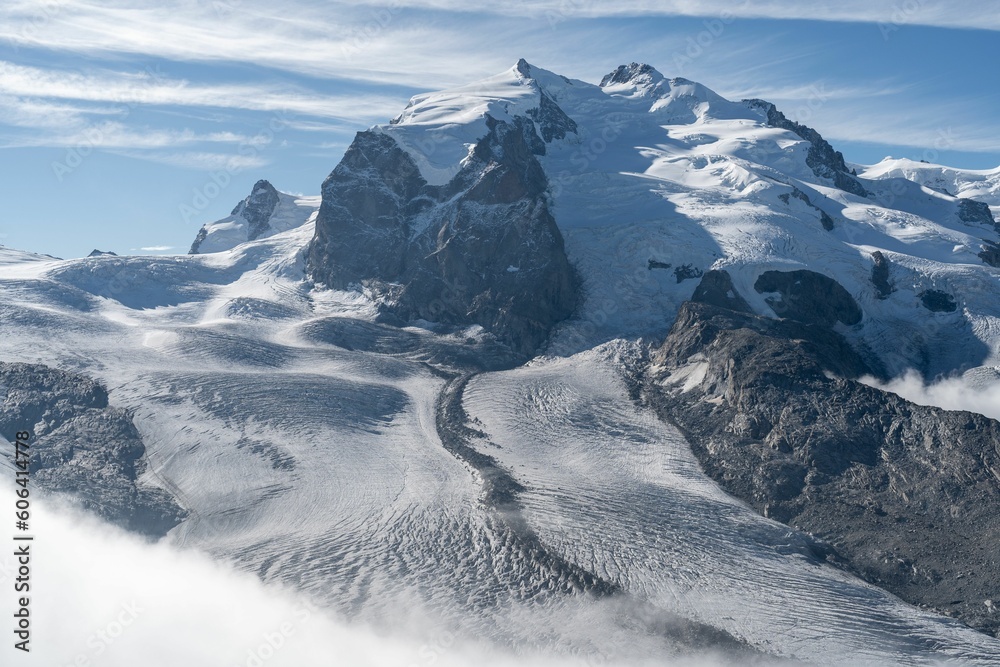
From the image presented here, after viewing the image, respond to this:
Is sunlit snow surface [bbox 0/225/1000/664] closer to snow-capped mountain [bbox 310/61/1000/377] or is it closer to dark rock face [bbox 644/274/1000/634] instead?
dark rock face [bbox 644/274/1000/634]

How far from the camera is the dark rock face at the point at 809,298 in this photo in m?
146

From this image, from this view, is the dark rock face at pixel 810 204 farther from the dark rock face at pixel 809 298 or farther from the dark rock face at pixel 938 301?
the dark rock face at pixel 809 298

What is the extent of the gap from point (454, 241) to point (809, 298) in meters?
51.3

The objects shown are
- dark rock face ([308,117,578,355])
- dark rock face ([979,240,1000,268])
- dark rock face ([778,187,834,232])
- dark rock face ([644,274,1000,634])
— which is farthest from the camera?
dark rock face ([778,187,834,232])

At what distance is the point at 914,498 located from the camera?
320ft

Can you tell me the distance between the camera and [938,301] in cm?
15000

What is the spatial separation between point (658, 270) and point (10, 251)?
365ft

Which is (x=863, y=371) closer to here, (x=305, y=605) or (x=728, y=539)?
(x=728, y=539)

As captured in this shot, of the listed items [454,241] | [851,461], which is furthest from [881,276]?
[454,241]

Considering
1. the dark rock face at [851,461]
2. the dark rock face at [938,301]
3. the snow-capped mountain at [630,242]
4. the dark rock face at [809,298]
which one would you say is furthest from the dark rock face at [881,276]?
the dark rock face at [851,461]

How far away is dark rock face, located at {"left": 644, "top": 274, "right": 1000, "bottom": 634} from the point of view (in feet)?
294

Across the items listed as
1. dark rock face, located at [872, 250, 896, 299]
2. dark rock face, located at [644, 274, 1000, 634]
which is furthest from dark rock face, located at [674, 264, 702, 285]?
dark rock face, located at [872, 250, 896, 299]

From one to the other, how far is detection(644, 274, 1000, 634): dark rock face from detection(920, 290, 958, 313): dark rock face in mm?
27691

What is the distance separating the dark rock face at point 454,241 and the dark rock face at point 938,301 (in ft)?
158
